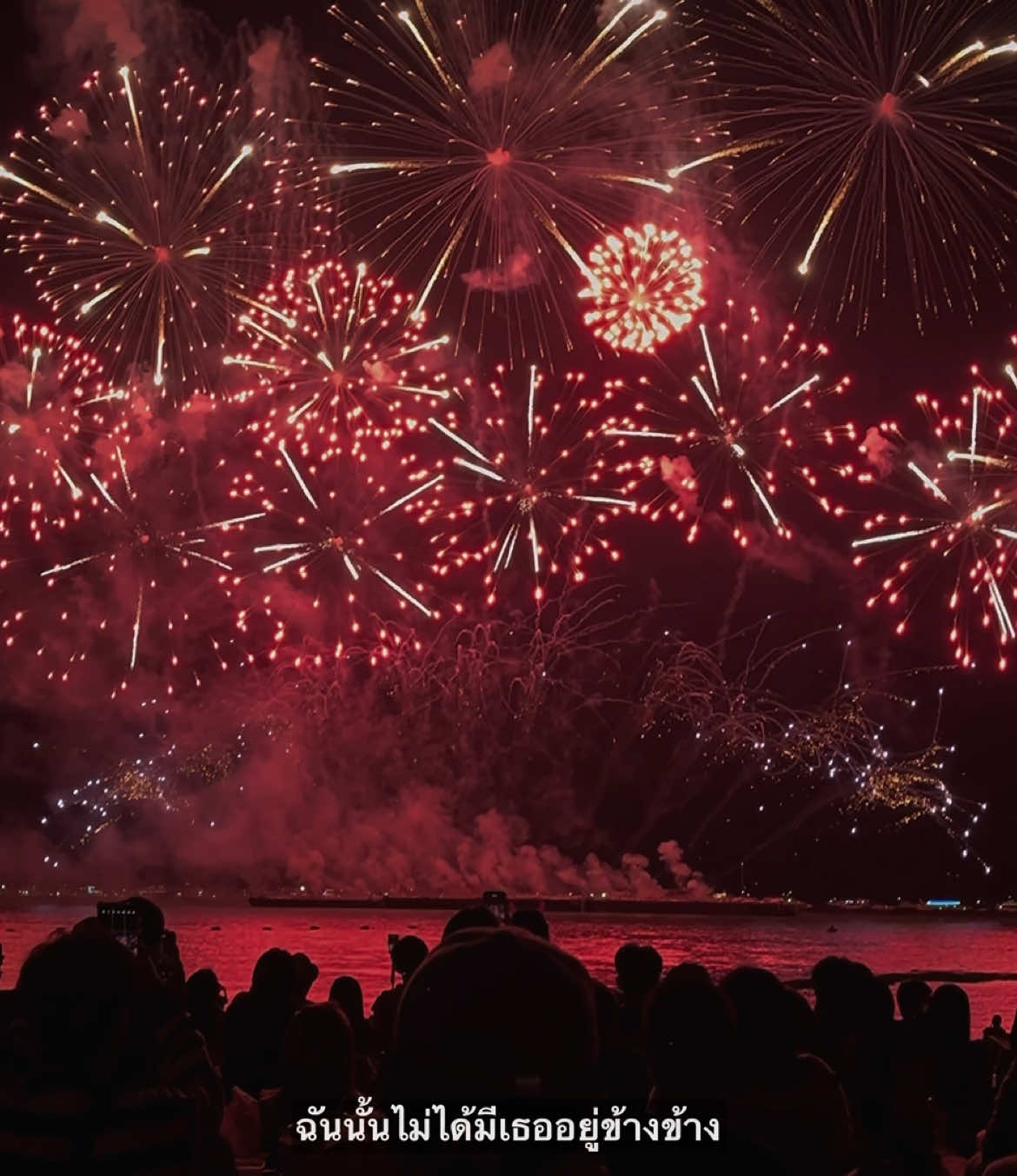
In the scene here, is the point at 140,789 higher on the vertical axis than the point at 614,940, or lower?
higher

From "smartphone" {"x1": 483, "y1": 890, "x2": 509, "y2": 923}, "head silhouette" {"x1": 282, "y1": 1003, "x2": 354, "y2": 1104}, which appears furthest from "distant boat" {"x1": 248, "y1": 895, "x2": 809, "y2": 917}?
"head silhouette" {"x1": 282, "y1": 1003, "x2": 354, "y2": 1104}

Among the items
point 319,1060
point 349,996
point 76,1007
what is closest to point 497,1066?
point 76,1007

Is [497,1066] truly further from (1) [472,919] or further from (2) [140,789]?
(2) [140,789]

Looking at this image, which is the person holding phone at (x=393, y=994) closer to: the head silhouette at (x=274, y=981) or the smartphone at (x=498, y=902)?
the head silhouette at (x=274, y=981)

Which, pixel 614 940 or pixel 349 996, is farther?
pixel 614 940

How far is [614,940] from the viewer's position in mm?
35281

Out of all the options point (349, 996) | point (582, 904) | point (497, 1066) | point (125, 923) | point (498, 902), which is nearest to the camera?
point (497, 1066)

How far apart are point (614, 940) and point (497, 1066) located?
109 ft

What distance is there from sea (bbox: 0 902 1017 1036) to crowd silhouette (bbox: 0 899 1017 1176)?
10333 mm

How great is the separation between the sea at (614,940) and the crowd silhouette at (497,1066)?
10333 millimetres

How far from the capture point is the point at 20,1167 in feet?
11.5

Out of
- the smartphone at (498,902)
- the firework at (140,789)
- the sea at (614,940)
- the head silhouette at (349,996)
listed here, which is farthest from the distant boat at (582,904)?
the head silhouette at (349,996)

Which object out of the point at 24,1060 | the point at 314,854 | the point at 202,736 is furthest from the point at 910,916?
the point at 24,1060

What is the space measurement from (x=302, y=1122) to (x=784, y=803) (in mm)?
52437
